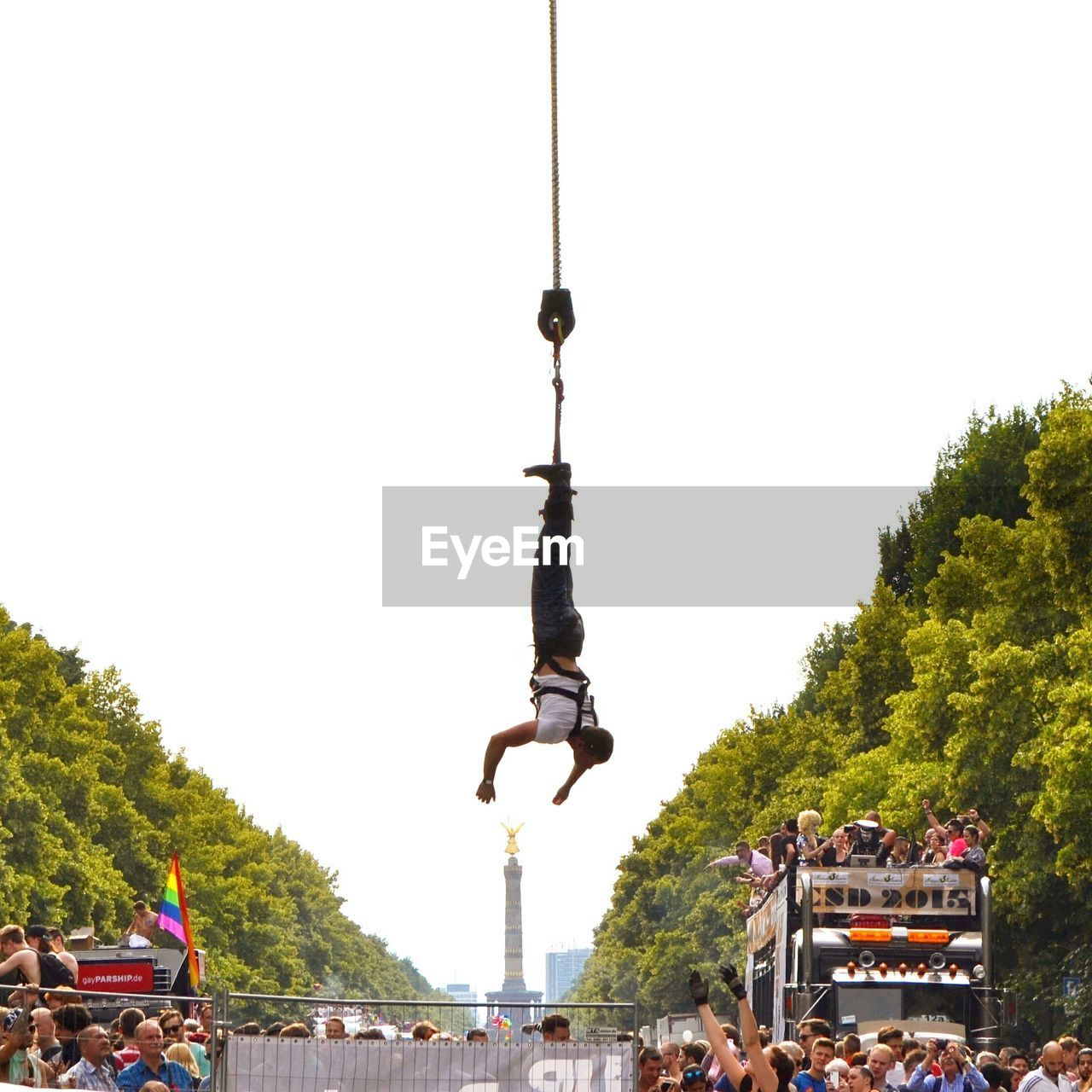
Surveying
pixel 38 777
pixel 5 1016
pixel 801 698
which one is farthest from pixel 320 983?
pixel 5 1016

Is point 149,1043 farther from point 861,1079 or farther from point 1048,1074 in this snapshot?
point 1048,1074

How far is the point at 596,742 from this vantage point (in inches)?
523

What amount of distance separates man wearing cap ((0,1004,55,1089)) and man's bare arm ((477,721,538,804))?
343cm

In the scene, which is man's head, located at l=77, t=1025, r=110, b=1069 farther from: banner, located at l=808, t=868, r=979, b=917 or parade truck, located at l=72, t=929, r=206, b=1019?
banner, located at l=808, t=868, r=979, b=917

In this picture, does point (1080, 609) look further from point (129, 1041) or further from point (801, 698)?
point (801, 698)

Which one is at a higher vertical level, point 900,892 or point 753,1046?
point 900,892

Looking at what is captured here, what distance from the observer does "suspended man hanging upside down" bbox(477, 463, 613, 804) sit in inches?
524

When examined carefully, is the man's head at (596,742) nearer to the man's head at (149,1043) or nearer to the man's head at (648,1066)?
the man's head at (648,1066)

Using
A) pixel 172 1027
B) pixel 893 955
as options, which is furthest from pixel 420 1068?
pixel 893 955

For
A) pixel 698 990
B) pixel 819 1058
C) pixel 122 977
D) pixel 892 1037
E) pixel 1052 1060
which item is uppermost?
pixel 122 977

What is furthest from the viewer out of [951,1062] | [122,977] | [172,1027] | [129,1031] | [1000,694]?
[1000,694]

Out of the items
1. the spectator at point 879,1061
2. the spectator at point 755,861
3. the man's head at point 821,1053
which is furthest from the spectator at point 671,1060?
the spectator at point 755,861

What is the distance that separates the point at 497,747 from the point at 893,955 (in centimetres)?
1377

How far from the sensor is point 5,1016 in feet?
50.3
